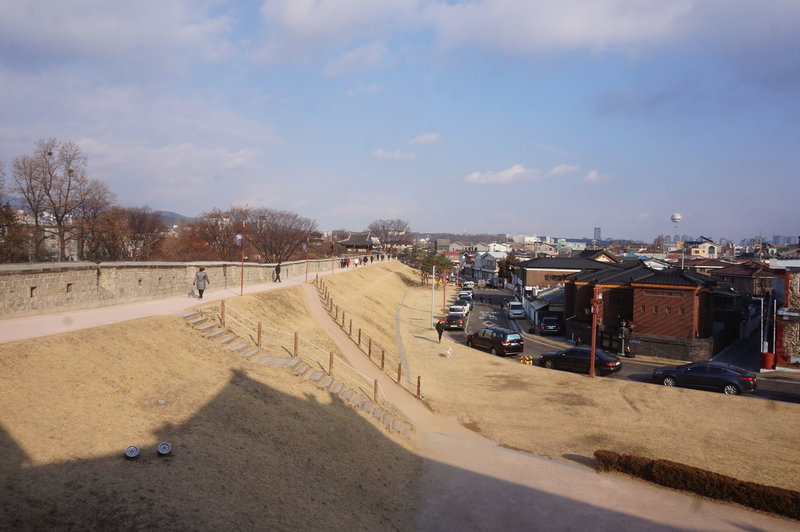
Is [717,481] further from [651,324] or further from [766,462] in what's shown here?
[651,324]

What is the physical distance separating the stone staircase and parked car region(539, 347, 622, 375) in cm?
1157

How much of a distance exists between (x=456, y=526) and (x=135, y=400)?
7429 millimetres

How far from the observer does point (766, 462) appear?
12.6 m

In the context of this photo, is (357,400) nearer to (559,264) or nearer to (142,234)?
(559,264)

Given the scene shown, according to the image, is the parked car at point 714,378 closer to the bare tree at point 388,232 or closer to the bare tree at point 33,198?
the bare tree at point 33,198

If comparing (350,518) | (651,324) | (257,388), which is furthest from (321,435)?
(651,324)

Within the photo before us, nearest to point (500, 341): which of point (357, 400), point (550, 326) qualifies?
point (550, 326)

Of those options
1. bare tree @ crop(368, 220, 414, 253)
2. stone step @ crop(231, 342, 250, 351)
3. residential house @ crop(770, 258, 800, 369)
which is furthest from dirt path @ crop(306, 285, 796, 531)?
bare tree @ crop(368, 220, 414, 253)

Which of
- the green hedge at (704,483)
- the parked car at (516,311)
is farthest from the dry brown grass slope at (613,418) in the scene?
the parked car at (516,311)

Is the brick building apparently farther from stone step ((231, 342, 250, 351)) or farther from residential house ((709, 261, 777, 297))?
stone step ((231, 342, 250, 351))

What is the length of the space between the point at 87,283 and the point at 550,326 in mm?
30530

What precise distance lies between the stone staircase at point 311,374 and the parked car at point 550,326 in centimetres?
2364

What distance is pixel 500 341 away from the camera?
27672 millimetres

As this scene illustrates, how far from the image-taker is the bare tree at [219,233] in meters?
56.2
